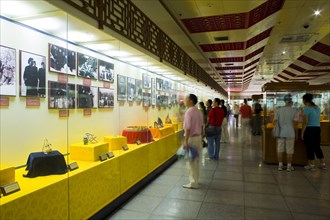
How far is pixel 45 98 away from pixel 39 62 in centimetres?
41

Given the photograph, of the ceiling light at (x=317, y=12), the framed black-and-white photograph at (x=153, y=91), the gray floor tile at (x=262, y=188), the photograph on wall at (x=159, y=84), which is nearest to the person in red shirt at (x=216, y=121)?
the photograph on wall at (x=159, y=84)

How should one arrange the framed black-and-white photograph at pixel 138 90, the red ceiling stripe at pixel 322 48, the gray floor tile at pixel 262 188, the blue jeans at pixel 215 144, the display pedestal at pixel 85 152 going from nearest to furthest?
1. the display pedestal at pixel 85 152
2. the gray floor tile at pixel 262 188
3. the framed black-and-white photograph at pixel 138 90
4. the blue jeans at pixel 215 144
5. the red ceiling stripe at pixel 322 48

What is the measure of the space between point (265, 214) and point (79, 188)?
2351mm

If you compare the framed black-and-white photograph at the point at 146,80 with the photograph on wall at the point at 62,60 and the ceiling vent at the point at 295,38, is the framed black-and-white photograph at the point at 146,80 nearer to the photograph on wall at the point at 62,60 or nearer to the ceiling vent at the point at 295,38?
the photograph on wall at the point at 62,60

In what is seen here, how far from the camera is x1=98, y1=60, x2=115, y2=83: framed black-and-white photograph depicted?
3.88 metres

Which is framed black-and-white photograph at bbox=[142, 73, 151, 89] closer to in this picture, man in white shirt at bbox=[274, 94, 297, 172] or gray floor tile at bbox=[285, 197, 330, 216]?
man in white shirt at bbox=[274, 94, 297, 172]

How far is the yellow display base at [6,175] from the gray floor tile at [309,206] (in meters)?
3.38

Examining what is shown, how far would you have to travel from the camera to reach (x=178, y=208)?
350 cm

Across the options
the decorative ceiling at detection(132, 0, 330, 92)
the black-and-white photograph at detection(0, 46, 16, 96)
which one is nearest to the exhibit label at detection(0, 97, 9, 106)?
the black-and-white photograph at detection(0, 46, 16, 96)

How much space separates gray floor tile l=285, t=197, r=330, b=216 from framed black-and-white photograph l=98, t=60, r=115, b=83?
3282 mm

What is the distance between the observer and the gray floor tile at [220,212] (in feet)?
10.6

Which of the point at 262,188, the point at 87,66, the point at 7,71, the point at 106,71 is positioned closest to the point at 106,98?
the point at 106,71

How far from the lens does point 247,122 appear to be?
10.6 meters

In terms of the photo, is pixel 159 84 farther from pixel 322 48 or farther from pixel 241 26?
pixel 322 48
